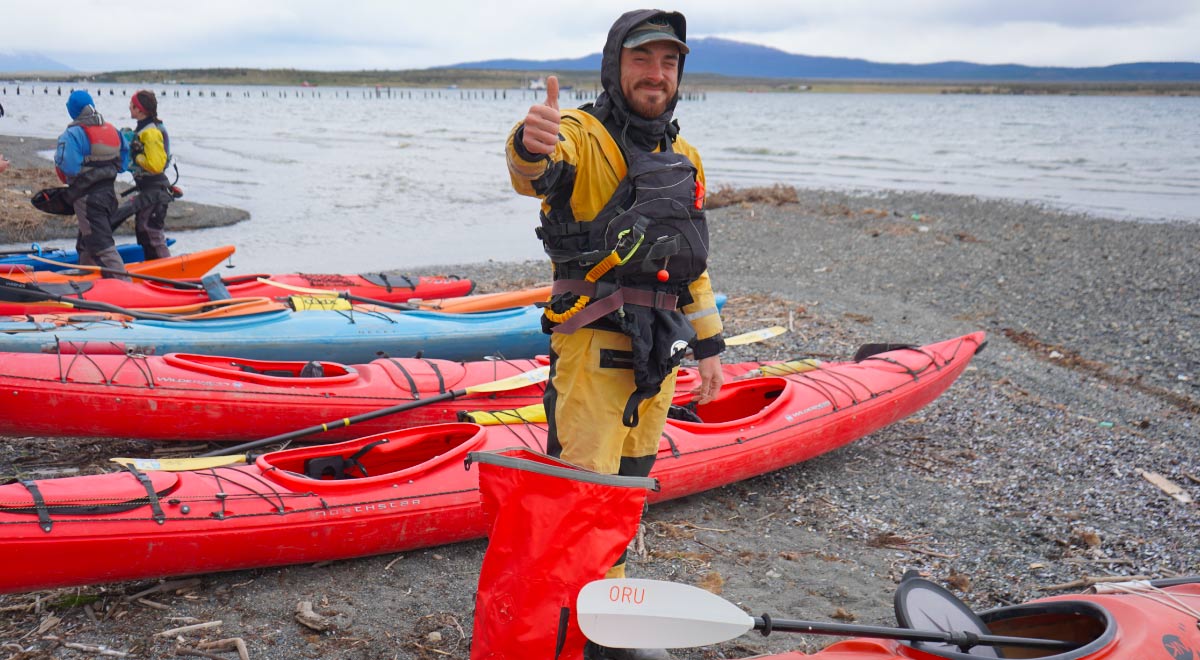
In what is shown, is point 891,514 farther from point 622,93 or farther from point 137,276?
point 137,276

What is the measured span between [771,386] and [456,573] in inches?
93.6

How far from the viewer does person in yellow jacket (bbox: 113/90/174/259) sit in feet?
27.2

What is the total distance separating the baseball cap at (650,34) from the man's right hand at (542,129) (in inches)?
16.2

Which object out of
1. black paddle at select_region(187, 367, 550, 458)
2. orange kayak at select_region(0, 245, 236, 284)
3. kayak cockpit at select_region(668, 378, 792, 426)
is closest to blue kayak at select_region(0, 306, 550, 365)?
black paddle at select_region(187, 367, 550, 458)

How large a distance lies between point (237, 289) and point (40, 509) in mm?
4783

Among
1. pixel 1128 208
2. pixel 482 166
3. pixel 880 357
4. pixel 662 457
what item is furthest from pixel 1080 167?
pixel 662 457

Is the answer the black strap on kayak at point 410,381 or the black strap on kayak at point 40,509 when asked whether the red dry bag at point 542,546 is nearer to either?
the black strap on kayak at point 40,509

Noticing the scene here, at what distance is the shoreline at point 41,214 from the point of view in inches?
489

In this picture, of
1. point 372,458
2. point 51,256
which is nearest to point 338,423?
point 372,458

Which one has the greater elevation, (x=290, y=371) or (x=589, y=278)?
(x=589, y=278)

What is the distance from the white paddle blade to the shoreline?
1164 cm

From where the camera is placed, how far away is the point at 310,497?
3.67 metres

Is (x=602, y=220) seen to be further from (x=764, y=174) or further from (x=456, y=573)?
(x=764, y=174)

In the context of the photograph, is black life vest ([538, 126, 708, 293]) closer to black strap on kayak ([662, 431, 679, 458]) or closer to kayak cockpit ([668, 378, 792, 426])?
black strap on kayak ([662, 431, 679, 458])
